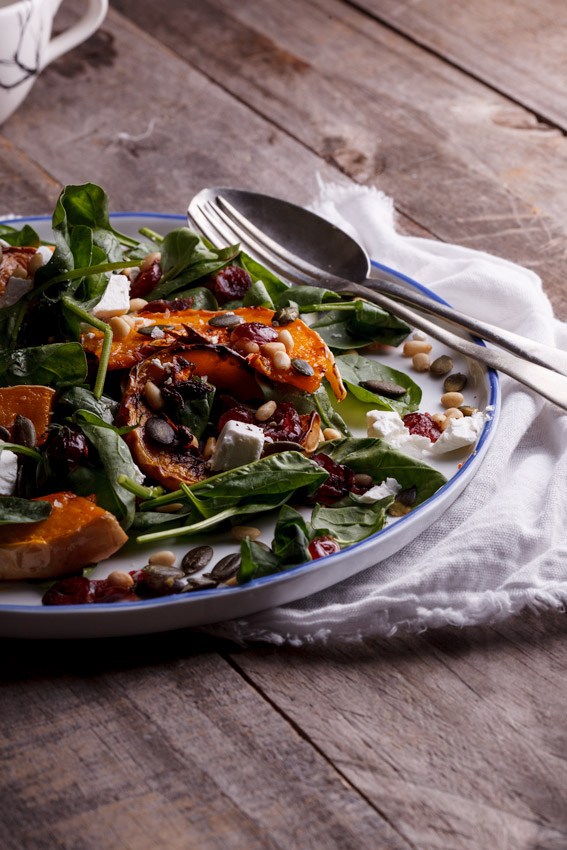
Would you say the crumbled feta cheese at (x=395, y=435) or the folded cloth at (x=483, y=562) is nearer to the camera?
the folded cloth at (x=483, y=562)

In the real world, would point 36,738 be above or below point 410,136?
below

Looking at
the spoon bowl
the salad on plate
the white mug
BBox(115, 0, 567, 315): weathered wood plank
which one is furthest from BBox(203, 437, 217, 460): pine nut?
the white mug

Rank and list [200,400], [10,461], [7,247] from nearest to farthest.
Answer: [10,461] → [200,400] → [7,247]

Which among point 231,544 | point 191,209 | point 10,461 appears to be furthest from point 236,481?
point 191,209

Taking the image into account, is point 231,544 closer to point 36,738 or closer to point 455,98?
point 36,738

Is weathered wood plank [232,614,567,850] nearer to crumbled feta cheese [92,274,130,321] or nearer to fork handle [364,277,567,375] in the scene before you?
fork handle [364,277,567,375]

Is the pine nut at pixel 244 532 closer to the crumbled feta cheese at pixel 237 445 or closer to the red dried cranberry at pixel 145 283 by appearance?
the crumbled feta cheese at pixel 237 445

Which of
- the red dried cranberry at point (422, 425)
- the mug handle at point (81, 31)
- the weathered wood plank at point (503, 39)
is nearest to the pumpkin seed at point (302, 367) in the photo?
the red dried cranberry at point (422, 425)
